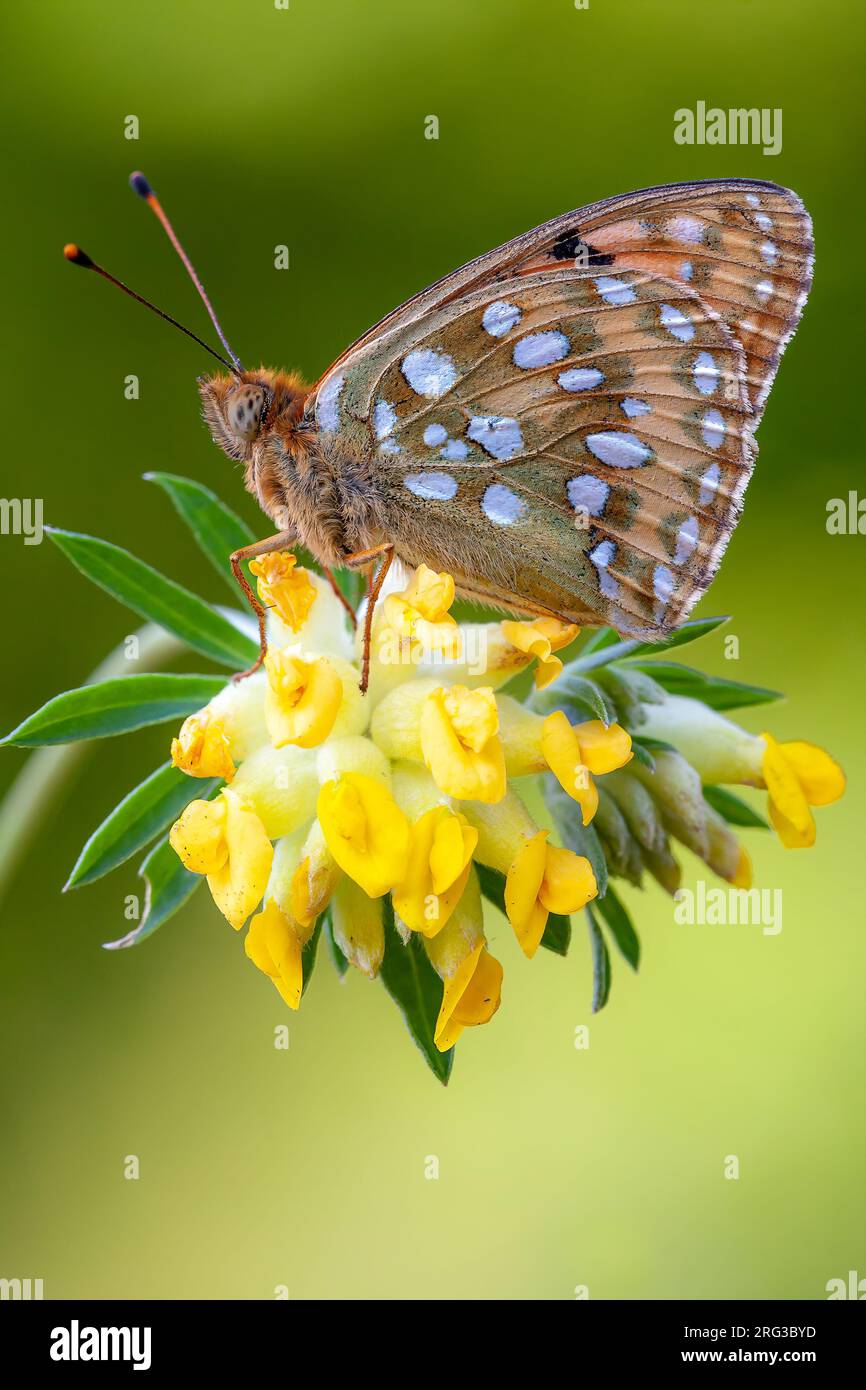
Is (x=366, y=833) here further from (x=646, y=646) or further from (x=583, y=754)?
(x=646, y=646)

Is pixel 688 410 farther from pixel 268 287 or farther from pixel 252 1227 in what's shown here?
pixel 252 1227

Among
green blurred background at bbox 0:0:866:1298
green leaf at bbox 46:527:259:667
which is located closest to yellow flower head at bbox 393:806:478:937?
green leaf at bbox 46:527:259:667

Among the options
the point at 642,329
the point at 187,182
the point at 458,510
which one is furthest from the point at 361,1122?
the point at 187,182

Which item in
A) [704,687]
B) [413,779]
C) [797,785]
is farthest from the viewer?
[704,687]

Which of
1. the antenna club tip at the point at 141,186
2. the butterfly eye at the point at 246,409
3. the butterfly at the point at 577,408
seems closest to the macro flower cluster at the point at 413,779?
the butterfly at the point at 577,408

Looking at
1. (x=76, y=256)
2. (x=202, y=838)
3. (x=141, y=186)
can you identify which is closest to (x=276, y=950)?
(x=202, y=838)
